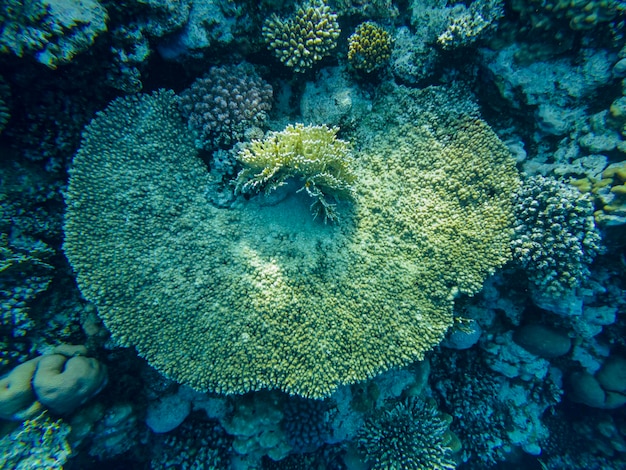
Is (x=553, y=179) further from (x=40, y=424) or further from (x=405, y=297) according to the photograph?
(x=40, y=424)

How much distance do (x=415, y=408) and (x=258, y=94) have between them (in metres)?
5.14

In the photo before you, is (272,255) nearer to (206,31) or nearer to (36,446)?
(206,31)

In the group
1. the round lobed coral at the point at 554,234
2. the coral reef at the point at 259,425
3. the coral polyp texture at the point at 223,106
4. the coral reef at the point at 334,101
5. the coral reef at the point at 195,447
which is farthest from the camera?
the coral reef at the point at 195,447

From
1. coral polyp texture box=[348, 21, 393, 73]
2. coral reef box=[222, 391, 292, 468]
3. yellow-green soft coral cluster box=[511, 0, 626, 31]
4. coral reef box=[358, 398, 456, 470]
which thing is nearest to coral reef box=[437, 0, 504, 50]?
yellow-green soft coral cluster box=[511, 0, 626, 31]

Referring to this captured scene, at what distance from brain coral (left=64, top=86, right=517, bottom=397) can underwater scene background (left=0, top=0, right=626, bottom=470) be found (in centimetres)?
3

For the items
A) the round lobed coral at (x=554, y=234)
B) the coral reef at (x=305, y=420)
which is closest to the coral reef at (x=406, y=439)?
the coral reef at (x=305, y=420)

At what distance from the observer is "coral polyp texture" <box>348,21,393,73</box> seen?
13.4 ft

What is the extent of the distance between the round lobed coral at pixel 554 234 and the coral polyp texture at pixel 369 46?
263 centimetres

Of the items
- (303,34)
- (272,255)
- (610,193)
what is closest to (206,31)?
(303,34)

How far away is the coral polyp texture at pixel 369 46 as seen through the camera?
409cm

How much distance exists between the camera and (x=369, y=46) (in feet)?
13.4

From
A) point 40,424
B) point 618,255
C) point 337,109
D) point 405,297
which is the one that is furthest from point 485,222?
point 40,424

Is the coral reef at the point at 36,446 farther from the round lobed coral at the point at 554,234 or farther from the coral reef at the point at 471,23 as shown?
the coral reef at the point at 471,23

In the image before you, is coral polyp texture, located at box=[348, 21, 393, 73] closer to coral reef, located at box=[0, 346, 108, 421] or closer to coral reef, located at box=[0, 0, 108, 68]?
coral reef, located at box=[0, 0, 108, 68]
